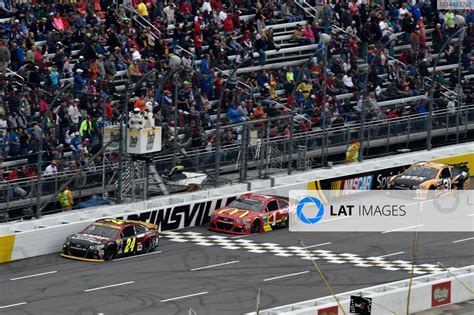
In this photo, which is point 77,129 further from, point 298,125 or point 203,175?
point 298,125

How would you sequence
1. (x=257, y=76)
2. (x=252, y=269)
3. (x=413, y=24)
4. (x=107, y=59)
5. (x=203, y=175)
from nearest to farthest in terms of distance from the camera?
1. (x=252, y=269)
2. (x=203, y=175)
3. (x=107, y=59)
4. (x=257, y=76)
5. (x=413, y=24)

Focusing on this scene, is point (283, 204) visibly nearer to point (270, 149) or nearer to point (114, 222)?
point (270, 149)

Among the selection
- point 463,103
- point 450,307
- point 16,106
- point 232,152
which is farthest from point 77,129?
point 463,103

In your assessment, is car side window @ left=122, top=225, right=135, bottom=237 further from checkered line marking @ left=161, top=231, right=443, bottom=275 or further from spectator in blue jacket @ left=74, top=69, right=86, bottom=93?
spectator in blue jacket @ left=74, top=69, right=86, bottom=93

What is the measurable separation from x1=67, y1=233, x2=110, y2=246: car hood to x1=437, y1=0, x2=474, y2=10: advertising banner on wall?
26.3 m

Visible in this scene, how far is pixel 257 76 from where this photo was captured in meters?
51.1

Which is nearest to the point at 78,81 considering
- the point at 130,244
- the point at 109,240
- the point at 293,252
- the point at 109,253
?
the point at 130,244

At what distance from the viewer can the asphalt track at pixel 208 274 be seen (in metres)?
34.5

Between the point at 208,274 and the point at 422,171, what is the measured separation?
41.9ft

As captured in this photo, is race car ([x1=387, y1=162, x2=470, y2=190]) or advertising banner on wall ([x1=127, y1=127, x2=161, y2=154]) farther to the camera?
race car ([x1=387, y1=162, x2=470, y2=190])

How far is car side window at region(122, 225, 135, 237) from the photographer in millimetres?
39219

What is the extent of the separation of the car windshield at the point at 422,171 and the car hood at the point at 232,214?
7.67 meters

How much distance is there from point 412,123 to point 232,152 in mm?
8737

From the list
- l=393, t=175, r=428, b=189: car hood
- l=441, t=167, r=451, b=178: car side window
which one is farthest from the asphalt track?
l=441, t=167, r=451, b=178: car side window
